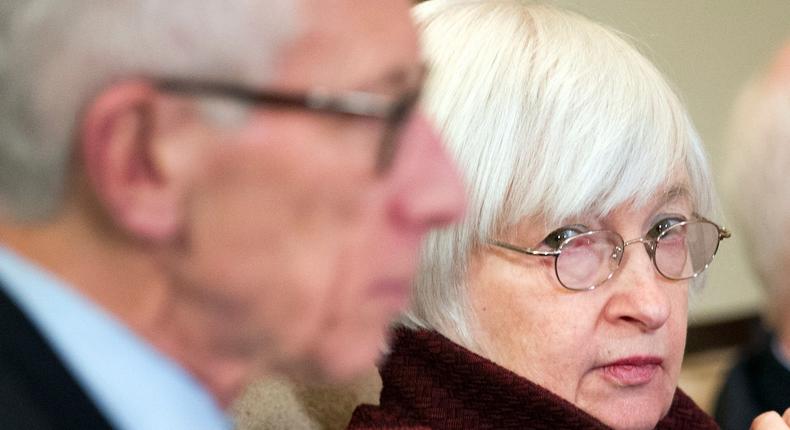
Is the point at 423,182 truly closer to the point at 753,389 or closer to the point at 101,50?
the point at 101,50

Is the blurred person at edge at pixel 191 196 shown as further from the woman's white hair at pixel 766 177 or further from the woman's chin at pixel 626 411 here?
the woman's white hair at pixel 766 177

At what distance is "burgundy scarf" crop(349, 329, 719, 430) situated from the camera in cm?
134

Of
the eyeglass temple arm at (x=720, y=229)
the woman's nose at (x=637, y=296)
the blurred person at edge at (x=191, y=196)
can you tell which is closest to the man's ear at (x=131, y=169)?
the blurred person at edge at (x=191, y=196)

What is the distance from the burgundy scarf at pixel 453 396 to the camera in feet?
4.38

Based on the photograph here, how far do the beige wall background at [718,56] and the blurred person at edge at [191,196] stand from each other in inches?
107

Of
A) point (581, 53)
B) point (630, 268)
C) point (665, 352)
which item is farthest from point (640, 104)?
point (665, 352)

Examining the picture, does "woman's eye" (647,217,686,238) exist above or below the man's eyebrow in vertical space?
below

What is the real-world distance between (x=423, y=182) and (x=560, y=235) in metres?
0.67

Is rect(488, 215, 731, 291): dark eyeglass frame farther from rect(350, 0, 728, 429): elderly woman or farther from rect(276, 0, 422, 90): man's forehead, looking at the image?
rect(276, 0, 422, 90): man's forehead

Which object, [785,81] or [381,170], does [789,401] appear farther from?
[381,170]

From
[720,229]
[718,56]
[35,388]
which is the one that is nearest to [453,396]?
[720,229]

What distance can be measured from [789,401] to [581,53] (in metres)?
0.76

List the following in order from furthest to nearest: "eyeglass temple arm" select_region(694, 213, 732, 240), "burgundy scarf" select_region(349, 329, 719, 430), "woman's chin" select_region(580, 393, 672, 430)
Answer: "eyeglass temple arm" select_region(694, 213, 732, 240)
"woman's chin" select_region(580, 393, 672, 430)
"burgundy scarf" select_region(349, 329, 719, 430)

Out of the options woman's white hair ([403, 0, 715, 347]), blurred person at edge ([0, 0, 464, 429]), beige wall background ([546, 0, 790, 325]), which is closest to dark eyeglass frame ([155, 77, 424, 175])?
blurred person at edge ([0, 0, 464, 429])
